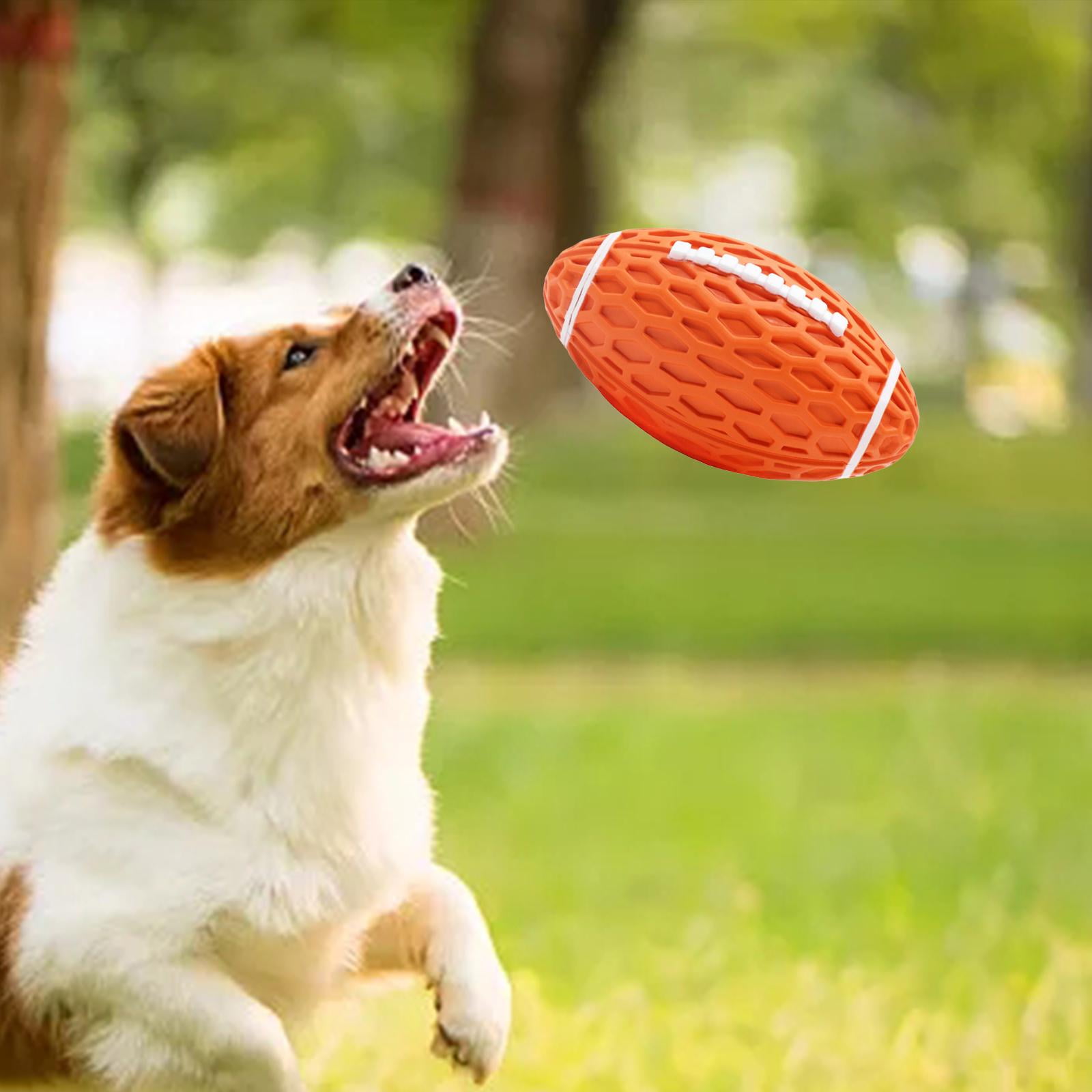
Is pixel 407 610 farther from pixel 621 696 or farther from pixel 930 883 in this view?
pixel 621 696

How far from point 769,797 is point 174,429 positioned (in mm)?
6959

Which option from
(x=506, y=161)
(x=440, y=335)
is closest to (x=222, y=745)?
(x=440, y=335)

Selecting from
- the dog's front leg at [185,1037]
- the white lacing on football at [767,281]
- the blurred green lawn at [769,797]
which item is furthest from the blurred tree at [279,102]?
the dog's front leg at [185,1037]

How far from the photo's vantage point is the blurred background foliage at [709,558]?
Answer: 822cm

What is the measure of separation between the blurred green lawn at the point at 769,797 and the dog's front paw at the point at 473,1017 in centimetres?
131

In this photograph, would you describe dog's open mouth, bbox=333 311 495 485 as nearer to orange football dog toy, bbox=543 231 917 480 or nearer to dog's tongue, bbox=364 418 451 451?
dog's tongue, bbox=364 418 451 451

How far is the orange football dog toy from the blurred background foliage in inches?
17.4

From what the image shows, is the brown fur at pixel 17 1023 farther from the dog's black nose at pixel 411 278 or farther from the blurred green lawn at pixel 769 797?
the blurred green lawn at pixel 769 797

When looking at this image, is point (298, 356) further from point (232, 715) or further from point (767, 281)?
point (767, 281)

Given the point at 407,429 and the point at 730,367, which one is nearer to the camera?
the point at 407,429

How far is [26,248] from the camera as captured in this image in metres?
11.9

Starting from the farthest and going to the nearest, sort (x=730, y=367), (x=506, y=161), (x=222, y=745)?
(x=506, y=161), (x=730, y=367), (x=222, y=745)

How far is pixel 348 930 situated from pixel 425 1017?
7.51 feet

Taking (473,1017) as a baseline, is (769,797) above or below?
below
